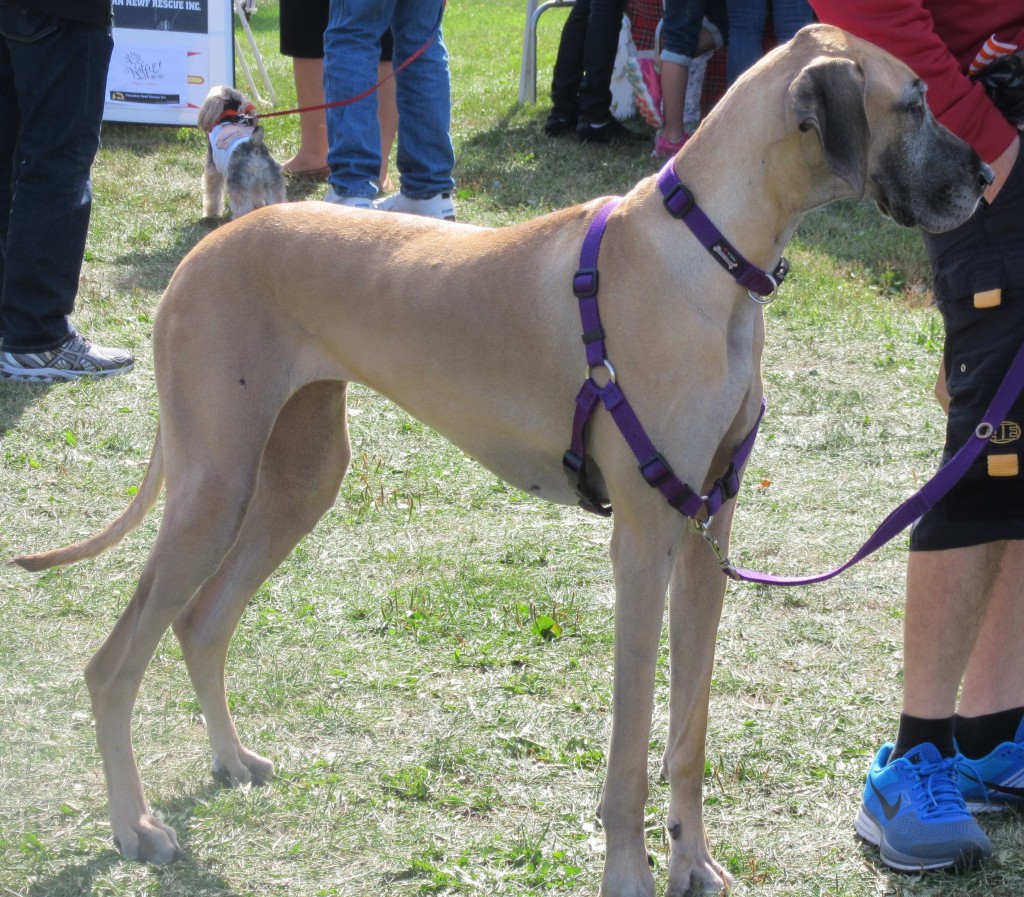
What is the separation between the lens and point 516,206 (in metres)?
8.55

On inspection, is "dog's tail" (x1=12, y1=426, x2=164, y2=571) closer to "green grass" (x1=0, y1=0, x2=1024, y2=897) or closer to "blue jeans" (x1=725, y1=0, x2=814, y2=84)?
"green grass" (x1=0, y1=0, x2=1024, y2=897)

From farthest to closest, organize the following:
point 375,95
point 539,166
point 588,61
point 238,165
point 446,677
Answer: point 588,61 < point 539,166 < point 238,165 < point 375,95 < point 446,677

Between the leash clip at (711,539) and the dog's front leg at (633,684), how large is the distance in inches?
3.6

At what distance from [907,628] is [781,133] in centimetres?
131

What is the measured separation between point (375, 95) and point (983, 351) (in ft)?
13.6

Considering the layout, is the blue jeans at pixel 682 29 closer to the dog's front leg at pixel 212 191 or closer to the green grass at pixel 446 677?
the dog's front leg at pixel 212 191

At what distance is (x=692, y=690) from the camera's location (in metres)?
2.77

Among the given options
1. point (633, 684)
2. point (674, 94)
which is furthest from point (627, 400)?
point (674, 94)

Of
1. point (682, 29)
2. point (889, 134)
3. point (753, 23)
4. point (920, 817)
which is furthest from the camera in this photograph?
point (682, 29)

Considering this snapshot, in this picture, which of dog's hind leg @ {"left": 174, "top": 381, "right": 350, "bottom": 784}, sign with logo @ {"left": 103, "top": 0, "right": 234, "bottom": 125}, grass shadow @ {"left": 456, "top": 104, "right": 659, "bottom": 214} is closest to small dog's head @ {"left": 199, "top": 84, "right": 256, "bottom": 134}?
grass shadow @ {"left": 456, "top": 104, "right": 659, "bottom": 214}

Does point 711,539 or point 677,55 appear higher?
point 677,55

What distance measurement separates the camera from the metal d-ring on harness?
8.02 ft

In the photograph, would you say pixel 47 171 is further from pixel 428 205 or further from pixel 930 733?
pixel 930 733

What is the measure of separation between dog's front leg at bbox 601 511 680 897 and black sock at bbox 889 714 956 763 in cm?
78
